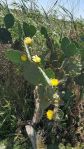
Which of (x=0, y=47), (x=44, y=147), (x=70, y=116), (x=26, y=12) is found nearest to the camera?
(x=44, y=147)

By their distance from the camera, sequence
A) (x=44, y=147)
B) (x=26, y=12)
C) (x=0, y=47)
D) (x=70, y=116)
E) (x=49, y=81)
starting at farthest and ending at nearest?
(x=26, y=12), (x=0, y=47), (x=70, y=116), (x=44, y=147), (x=49, y=81)

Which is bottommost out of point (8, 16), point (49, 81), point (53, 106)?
point (53, 106)

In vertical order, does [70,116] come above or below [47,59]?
below

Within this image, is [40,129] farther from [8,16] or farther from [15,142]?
[8,16]

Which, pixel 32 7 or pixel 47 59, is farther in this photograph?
pixel 32 7

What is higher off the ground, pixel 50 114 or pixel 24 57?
pixel 24 57

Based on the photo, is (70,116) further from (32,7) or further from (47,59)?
(32,7)

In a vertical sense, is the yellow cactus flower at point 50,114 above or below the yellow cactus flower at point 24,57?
below

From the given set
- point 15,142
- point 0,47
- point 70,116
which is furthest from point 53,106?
point 0,47

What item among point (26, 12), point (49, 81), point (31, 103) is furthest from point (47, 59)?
point (26, 12)

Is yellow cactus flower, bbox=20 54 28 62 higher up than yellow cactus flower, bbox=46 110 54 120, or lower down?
higher up
